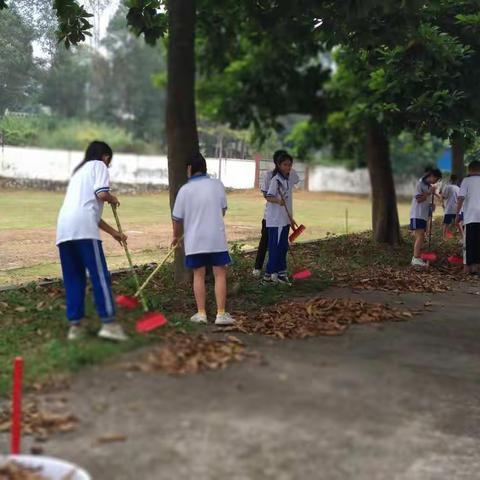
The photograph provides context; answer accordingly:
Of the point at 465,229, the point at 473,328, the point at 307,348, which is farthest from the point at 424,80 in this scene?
the point at 307,348

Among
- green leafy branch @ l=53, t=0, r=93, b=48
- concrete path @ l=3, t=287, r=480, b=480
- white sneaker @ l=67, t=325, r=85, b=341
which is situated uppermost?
green leafy branch @ l=53, t=0, r=93, b=48

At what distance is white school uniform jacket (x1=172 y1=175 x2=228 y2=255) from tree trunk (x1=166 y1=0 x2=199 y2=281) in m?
1.76

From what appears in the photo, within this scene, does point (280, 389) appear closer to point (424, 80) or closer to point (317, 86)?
point (424, 80)

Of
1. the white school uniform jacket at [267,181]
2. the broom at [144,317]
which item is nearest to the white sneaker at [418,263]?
the white school uniform jacket at [267,181]

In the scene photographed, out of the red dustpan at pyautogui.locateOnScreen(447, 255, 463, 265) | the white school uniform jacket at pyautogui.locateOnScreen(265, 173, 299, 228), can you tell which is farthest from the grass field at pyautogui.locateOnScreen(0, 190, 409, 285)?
the red dustpan at pyautogui.locateOnScreen(447, 255, 463, 265)

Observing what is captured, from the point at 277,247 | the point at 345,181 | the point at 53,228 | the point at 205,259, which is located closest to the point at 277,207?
the point at 277,247

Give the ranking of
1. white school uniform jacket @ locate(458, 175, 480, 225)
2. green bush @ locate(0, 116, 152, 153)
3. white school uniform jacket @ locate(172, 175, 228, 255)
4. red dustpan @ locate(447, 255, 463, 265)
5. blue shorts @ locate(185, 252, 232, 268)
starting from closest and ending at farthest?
white school uniform jacket @ locate(172, 175, 228, 255)
blue shorts @ locate(185, 252, 232, 268)
white school uniform jacket @ locate(458, 175, 480, 225)
green bush @ locate(0, 116, 152, 153)
red dustpan @ locate(447, 255, 463, 265)

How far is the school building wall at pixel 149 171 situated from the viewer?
38.7 ft

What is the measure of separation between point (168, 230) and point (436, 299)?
8.15 metres

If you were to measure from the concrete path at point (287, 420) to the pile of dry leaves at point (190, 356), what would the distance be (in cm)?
11

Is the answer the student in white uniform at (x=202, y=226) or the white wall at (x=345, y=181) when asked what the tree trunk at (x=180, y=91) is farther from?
the white wall at (x=345, y=181)

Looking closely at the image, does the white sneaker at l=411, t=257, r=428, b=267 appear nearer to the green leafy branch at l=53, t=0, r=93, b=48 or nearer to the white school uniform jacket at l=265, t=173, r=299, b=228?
the white school uniform jacket at l=265, t=173, r=299, b=228

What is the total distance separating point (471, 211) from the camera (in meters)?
10.7

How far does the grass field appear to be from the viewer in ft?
38.1
